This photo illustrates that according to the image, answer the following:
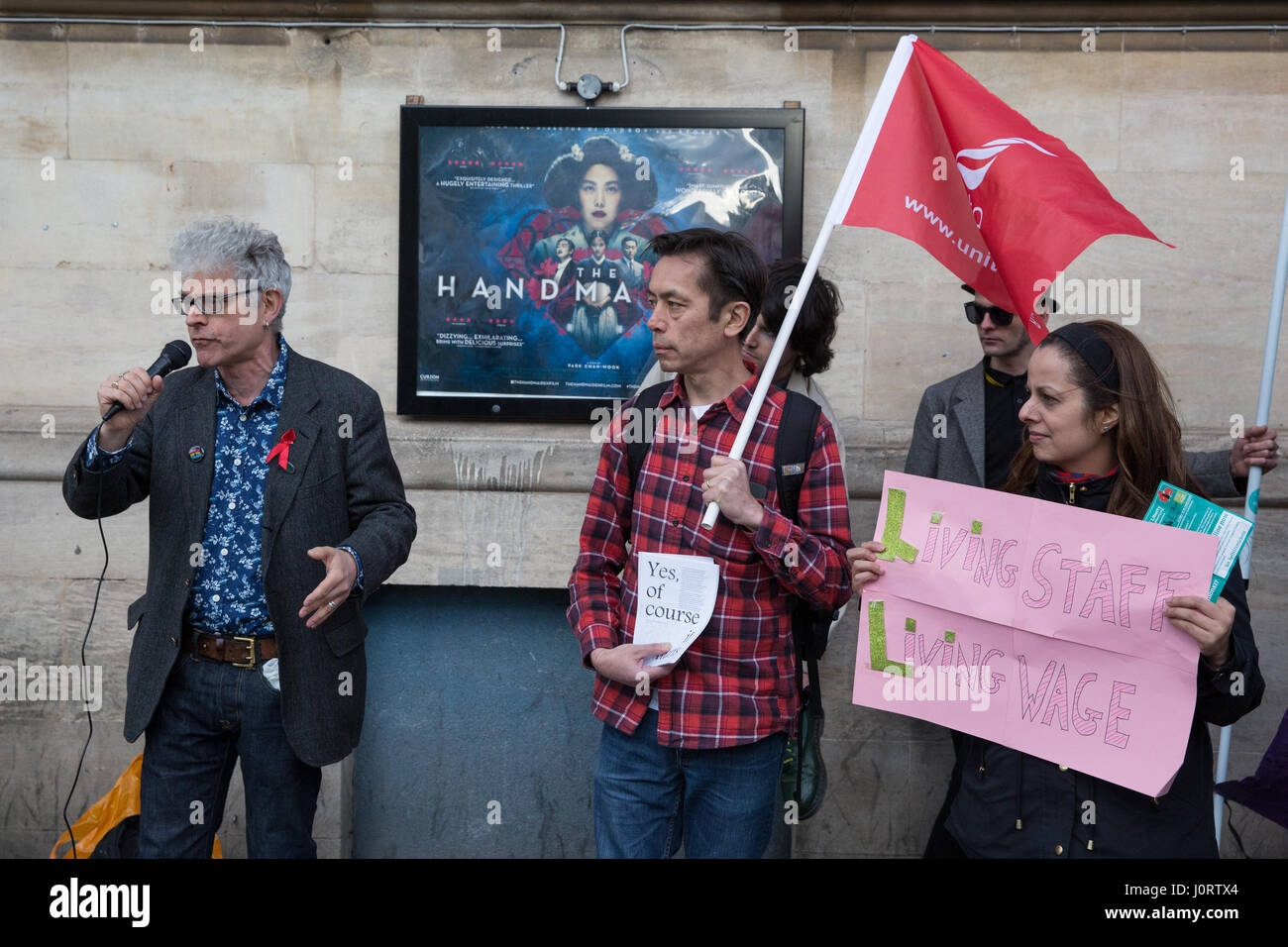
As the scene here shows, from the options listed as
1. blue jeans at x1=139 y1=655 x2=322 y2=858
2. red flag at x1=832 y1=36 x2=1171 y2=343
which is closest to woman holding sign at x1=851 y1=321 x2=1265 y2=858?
red flag at x1=832 y1=36 x2=1171 y2=343

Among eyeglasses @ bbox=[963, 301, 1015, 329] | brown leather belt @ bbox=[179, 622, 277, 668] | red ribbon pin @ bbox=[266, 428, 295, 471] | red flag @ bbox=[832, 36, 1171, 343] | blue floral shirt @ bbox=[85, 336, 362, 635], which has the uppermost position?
red flag @ bbox=[832, 36, 1171, 343]

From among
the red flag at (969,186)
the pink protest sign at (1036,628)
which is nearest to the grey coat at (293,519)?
the pink protest sign at (1036,628)

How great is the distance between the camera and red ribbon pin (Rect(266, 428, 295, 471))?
3.13m

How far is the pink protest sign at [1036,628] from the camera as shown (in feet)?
8.51

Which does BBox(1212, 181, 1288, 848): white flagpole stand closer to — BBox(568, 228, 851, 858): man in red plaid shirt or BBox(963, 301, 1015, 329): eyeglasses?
BBox(963, 301, 1015, 329): eyeglasses

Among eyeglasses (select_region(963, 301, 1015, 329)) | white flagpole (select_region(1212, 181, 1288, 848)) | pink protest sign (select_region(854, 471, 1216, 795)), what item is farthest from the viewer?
eyeglasses (select_region(963, 301, 1015, 329))

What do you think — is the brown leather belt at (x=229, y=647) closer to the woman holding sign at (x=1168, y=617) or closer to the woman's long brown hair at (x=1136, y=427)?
the woman holding sign at (x=1168, y=617)

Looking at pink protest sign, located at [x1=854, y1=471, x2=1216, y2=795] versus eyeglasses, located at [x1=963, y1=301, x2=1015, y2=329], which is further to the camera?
eyeglasses, located at [x1=963, y1=301, x2=1015, y2=329]

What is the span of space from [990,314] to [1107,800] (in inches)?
74.0

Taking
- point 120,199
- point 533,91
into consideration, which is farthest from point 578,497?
point 120,199

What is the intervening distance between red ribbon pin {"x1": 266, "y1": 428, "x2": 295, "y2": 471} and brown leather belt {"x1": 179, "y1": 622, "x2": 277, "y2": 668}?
0.48m

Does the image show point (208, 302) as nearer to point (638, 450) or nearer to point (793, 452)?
point (638, 450)

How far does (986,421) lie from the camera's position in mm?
4156

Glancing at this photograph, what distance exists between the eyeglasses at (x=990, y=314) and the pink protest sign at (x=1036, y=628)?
128 cm
